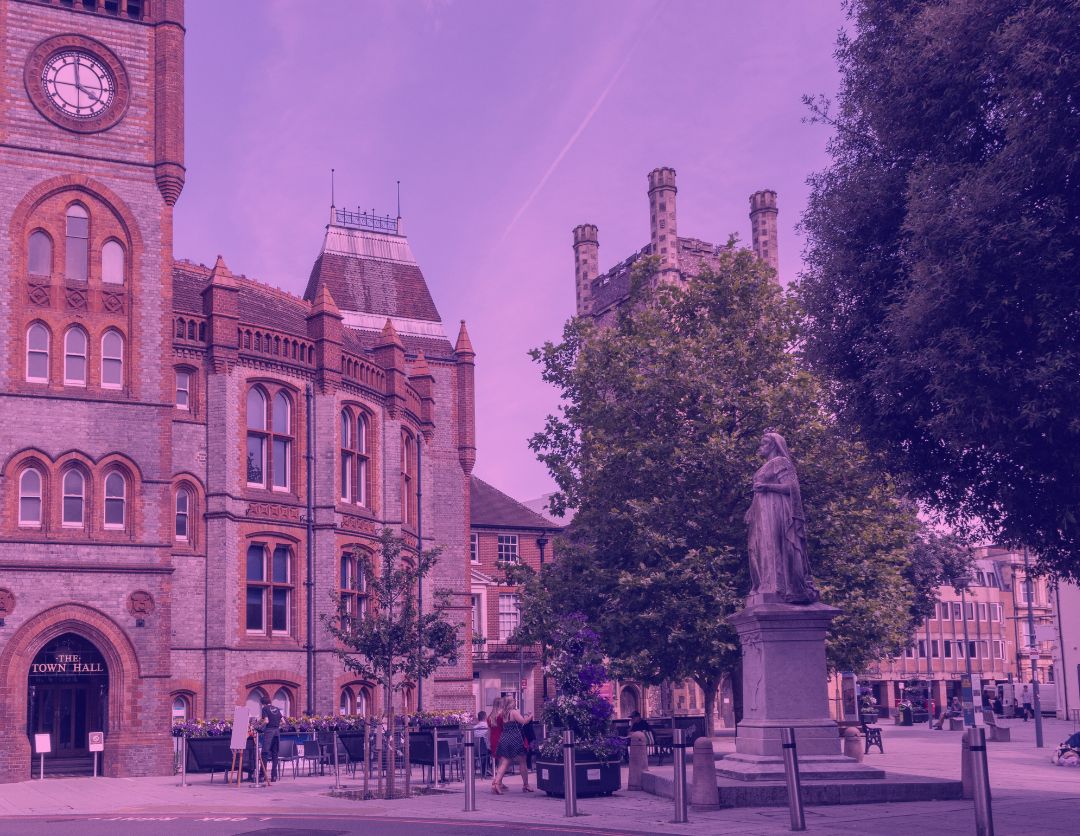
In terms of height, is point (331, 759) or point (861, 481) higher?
point (861, 481)

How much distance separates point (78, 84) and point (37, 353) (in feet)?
24.8

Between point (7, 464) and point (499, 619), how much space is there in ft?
114

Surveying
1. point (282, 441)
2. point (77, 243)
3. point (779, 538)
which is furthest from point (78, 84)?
point (779, 538)

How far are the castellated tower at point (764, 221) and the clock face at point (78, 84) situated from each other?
48.2 m

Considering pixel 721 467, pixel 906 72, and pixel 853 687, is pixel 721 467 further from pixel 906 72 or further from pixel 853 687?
pixel 853 687

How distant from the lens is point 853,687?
56219mm

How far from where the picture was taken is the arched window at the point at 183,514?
34156mm

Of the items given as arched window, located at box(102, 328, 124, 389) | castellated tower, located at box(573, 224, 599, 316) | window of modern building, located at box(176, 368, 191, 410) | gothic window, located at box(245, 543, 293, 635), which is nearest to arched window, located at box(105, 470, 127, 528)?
arched window, located at box(102, 328, 124, 389)

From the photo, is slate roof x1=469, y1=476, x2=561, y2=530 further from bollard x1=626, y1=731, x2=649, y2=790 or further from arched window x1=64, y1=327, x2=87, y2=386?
bollard x1=626, y1=731, x2=649, y2=790

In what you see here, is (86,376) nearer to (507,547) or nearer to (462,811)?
(462,811)

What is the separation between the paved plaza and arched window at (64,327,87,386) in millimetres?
10051

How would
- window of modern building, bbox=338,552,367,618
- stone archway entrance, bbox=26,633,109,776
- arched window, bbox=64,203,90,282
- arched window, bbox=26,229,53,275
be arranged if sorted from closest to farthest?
stone archway entrance, bbox=26,633,109,776 → arched window, bbox=26,229,53,275 → arched window, bbox=64,203,90,282 → window of modern building, bbox=338,552,367,618

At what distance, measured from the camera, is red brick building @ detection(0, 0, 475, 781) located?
97.6 feet

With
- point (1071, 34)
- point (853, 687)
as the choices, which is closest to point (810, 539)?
point (1071, 34)
